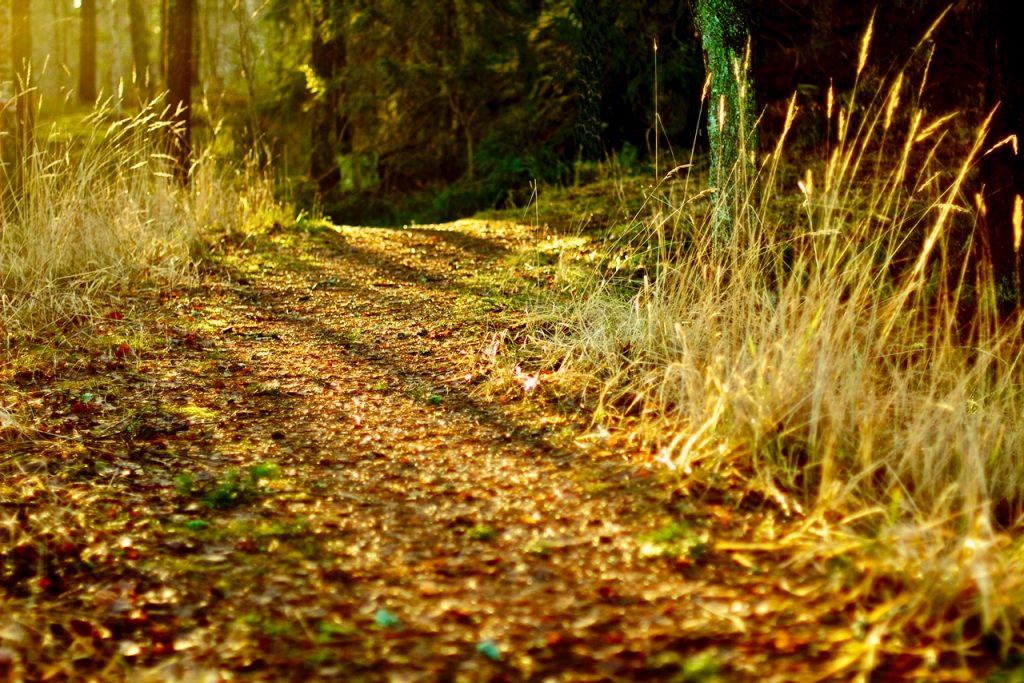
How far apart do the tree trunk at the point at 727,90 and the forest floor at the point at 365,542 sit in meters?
1.37

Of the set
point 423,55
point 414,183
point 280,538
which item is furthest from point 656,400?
point 414,183

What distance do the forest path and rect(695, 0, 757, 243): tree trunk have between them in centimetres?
154

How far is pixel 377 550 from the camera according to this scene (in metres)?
2.58

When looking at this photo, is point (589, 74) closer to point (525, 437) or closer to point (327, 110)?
point (327, 110)

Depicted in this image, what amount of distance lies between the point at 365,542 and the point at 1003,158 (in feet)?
13.6

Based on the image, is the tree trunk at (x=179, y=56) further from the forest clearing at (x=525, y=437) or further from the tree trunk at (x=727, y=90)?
the tree trunk at (x=727, y=90)

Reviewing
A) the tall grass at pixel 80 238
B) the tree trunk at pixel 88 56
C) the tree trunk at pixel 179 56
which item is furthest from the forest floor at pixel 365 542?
the tree trunk at pixel 88 56

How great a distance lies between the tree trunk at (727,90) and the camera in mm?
4488

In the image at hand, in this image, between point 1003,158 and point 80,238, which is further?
point 80,238

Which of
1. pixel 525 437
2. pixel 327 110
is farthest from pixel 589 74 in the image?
pixel 525 437

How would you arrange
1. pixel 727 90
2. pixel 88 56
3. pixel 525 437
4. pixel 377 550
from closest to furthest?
pixel 377 550, pixel 525 437, pixel 727 90, pixel 88 56

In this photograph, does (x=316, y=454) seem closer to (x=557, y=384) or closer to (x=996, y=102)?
(x=557, y=384)

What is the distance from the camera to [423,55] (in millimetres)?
9961

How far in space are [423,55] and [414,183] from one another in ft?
5.77
